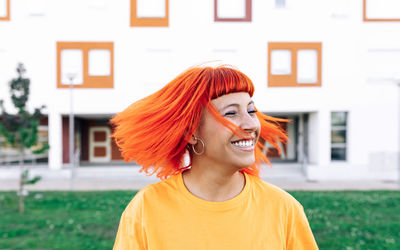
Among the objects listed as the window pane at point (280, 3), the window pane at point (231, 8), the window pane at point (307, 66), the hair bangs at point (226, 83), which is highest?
the window pane at point (280, 3)

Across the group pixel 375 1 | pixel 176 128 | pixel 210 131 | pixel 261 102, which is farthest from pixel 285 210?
pixel 375 1

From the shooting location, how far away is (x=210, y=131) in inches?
64.4

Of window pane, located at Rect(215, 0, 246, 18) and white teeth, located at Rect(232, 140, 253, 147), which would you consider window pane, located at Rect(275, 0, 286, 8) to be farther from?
white teeth, located at Rect(232, 140, 253, 147)

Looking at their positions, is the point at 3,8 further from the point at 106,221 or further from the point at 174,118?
the point at 174,118

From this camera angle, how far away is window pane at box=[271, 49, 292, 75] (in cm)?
1558

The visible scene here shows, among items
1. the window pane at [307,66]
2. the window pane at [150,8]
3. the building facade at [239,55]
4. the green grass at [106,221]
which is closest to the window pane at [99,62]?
the building facade at [239,55]

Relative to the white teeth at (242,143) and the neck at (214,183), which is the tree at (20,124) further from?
the white teeth at (242,143)

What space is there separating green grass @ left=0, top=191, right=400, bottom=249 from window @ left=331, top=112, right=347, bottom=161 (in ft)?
20.3

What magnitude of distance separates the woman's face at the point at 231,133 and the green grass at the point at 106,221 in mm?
4258

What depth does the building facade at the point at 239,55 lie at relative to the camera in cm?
1523

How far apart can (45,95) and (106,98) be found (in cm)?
241

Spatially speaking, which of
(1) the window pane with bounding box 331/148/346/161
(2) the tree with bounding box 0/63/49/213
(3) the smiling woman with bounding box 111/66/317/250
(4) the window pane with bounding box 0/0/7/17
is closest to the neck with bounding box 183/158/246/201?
(3) the smiling woman with bounding box 111/66/317/250

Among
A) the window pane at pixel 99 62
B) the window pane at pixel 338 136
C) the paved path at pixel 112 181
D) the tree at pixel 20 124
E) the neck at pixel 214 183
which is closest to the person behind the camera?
the neck at pixel 214 183

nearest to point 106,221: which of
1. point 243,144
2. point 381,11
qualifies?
point 243,144
